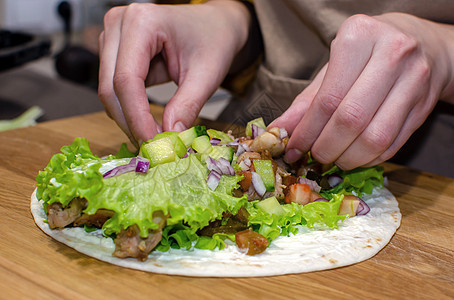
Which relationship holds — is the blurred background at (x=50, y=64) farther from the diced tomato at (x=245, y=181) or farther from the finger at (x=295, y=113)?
the diced tomato at (x=245, y=181)

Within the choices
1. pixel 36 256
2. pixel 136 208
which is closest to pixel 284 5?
pixel 136 208

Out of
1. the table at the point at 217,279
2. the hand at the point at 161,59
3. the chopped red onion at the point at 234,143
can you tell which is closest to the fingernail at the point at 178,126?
the hand at the point at 161,59

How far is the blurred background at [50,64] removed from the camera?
4.01 meters

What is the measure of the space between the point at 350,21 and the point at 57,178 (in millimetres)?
1261

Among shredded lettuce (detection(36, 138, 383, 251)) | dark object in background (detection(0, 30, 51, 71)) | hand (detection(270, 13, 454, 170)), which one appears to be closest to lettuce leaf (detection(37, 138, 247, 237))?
shredded lettuce (detection(36, 138, 383, 251))

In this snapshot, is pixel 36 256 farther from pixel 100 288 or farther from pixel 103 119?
pixel 103 119

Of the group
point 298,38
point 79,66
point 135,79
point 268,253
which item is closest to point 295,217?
point 268,253

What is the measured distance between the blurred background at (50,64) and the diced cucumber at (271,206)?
221 cm

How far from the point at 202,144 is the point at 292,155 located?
46cm

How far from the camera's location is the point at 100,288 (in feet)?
4.37

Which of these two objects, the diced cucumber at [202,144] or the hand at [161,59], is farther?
the hand at [161,59]

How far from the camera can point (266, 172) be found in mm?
1810

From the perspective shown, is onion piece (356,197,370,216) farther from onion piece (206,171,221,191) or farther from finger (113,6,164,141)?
finger (113,6,164,141)

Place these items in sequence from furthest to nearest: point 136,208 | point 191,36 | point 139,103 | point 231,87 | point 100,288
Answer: point 231,87
point 191,36
point 139,103
point 136,208
point 100,288
